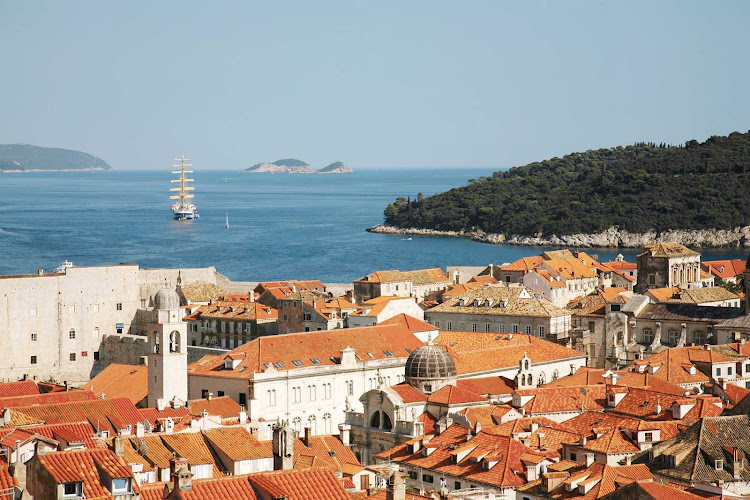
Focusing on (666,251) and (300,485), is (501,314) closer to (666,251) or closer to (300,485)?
(666,251)

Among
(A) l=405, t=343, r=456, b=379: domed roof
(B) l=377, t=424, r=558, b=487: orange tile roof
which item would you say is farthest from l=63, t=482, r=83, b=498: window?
(A) l=405, t=343, r=456, b=379: domed roof

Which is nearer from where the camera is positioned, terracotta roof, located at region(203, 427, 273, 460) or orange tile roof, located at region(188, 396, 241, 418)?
terracotta roof, located at region(203, 427, 273, 460)

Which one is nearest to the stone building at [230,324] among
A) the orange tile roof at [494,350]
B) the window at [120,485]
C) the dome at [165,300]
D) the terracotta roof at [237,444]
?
the orange tile roof at [494,350]

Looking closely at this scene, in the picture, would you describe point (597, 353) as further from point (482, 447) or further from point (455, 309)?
point (482, 447)

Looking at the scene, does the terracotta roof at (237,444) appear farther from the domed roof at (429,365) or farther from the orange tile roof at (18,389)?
the domed roof at (429,365)

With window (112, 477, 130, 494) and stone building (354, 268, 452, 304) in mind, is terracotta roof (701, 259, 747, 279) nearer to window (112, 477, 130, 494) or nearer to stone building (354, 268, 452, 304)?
stone building (354, 268, 452, 304)

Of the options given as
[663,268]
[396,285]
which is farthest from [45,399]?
[663,268]

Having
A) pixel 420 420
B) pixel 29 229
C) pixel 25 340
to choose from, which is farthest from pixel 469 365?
pixel 29 229

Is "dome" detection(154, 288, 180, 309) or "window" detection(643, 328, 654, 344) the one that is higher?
"dome" detection(154, 288, 180, 309)
